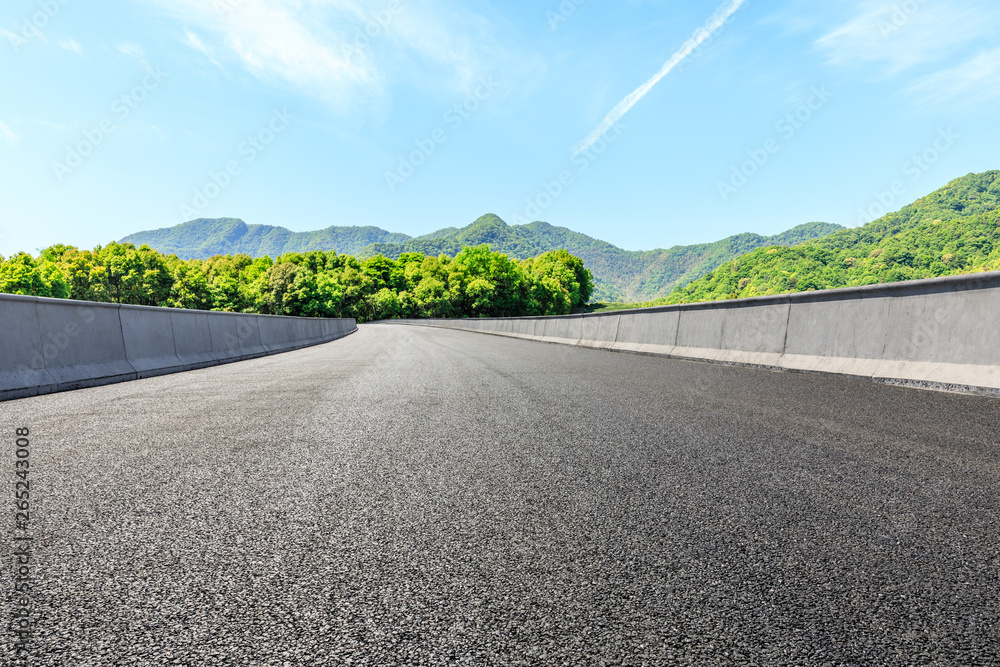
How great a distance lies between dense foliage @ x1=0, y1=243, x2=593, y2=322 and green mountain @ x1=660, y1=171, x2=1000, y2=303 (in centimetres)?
5517

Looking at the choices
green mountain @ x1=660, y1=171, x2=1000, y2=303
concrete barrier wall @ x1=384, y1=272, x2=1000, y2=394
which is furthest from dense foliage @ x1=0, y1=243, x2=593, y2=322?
concrete barrier wall @ x1=384, y1=272, x2=1000, y2=394

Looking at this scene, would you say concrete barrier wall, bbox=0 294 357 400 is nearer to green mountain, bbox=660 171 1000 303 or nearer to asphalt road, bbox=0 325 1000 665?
asphalt road, bbox=0 325 1000 665

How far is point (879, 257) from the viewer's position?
13925 centimetres

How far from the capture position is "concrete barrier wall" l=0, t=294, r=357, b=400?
23.4ft

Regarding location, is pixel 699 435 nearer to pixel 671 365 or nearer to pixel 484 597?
pixel 484 597

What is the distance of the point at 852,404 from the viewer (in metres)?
6.11

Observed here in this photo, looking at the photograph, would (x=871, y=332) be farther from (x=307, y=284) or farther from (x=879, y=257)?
(x=879, y=257)

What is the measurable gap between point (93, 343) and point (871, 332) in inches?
449

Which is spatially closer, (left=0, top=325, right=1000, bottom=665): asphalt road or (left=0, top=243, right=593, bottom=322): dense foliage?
(left=0, top=325, right=1000, bottom=665): asphalt road

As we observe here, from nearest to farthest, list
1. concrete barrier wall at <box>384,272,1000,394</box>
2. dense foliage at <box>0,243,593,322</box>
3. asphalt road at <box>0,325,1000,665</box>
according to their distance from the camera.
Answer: asphalt road at <box>0,325,1000,665</box>, concrete barrier wall at <box>384,272,1000,394</box>, dense foliage at <box>0,243,593,322</box>

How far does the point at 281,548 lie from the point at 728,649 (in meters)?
1.74

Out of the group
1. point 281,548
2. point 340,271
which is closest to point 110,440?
point 281,548

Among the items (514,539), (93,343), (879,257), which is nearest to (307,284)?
(93,343)


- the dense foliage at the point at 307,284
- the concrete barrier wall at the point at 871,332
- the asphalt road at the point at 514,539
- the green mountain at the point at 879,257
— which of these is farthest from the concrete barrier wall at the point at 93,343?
the green mountain at the point at 879,257
